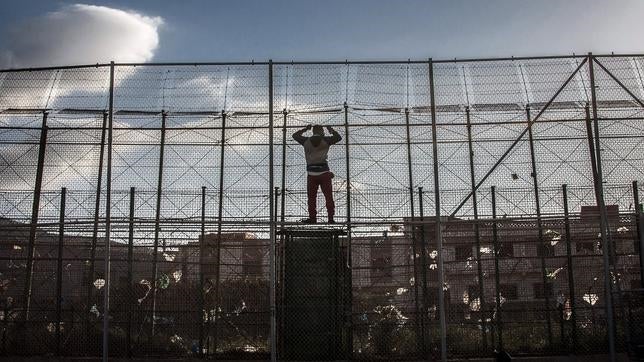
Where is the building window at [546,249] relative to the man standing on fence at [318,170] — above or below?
below

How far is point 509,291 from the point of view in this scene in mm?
13242

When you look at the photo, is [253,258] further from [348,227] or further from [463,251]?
[463,251]

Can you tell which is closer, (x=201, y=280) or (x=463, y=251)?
(x=201, y=280)

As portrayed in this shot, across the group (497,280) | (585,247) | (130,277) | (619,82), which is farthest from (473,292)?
(130,277)

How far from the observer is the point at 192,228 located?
1197 centimetres

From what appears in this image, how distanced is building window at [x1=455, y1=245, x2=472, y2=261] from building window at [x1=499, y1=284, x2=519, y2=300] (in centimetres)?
89

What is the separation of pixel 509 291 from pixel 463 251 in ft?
3.99

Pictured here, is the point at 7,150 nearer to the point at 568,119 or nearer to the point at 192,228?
the point at 192,228

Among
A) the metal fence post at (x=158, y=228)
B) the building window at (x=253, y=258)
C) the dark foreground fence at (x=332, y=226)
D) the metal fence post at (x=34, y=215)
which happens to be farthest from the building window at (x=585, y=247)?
the metal fence post at (x=34, y=215)

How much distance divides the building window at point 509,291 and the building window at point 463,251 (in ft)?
2.93

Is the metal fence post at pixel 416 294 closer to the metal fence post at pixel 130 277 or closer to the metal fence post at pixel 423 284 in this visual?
the metal fence post at pixel 423 284

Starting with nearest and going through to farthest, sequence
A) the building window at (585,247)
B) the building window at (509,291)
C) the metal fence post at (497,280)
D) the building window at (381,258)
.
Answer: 1. the building window at (381,258)
2. the metal fence post at (497,280)
3. the building window at (509,291)
4. the building window at (585,247)

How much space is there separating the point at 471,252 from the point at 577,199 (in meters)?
2.32

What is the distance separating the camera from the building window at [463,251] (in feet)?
43.9
